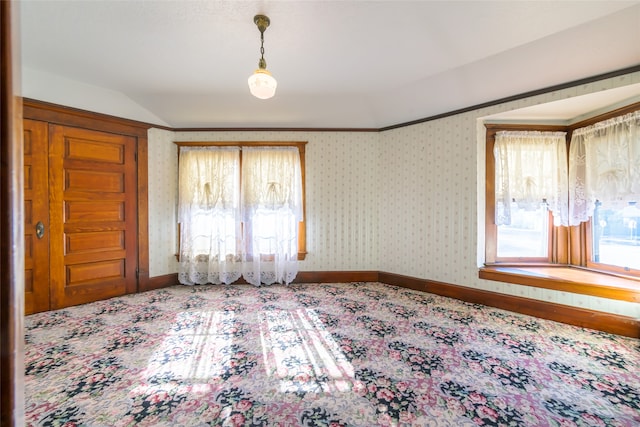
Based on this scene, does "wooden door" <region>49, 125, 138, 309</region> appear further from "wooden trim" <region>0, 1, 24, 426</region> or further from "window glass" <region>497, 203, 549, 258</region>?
"window glass" <region>497, 203, 549, 258</region>

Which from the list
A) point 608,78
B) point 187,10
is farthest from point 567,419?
point 187,10

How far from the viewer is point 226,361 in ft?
6.62

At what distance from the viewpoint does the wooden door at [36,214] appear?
283 centimetres

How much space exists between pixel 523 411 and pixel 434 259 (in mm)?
2116

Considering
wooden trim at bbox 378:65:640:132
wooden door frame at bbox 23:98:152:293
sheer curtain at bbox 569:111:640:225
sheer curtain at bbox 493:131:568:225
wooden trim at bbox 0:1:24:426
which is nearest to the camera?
wooden trim at bbox 0:1:24:426

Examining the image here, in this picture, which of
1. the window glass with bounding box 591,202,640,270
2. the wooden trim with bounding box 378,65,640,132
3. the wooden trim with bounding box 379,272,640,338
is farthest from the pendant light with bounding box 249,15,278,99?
the window glass with bounding box 591,202,640,270

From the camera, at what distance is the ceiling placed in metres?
1.99

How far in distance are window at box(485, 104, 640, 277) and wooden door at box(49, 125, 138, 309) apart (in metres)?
4.76

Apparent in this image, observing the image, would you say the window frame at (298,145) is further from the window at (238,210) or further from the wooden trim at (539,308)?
the wooden trim at (539,308)

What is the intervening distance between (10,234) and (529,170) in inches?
167

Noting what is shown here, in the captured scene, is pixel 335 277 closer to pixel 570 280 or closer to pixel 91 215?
pixel 570 280

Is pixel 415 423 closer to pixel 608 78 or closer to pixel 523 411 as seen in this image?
pixel 523 411

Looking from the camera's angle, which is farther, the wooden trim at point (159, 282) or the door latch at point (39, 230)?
the wooden trim at point (159, 282)

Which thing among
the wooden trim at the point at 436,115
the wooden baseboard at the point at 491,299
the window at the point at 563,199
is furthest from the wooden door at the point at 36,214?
the window at the point at 563,199
